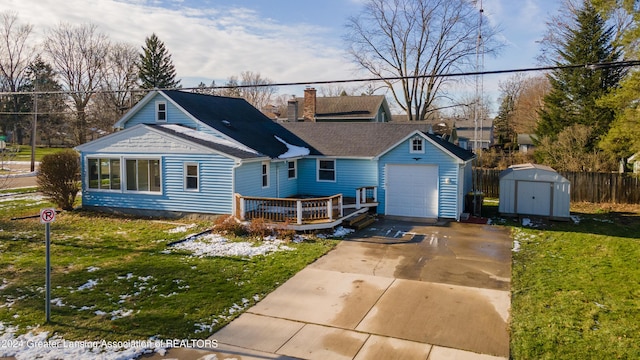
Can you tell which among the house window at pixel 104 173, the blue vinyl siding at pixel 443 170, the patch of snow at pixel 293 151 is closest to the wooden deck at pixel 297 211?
the patch of snow at pixel 293 151

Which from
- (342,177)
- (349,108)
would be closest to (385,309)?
(342,177)

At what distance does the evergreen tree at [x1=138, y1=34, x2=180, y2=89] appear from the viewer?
54.3 metres

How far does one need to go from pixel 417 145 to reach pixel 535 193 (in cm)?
529

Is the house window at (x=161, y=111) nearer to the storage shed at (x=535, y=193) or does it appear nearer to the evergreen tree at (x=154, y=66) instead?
the storage shed at (x=535, y=193)

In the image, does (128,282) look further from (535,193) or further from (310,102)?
(310,102)

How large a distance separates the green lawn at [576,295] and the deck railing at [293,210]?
6.03m

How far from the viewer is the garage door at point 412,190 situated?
58.3ft

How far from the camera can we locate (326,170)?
2019 centimetres

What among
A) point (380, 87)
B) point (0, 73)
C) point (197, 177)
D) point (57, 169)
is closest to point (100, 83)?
point (0, 73)

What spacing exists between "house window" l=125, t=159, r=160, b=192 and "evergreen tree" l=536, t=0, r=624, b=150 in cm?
2705

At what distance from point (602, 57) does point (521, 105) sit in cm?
2755

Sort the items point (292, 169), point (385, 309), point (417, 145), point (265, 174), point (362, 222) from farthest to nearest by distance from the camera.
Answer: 1. point (292, 169)
2. point (265, 174)
3. point (417, 145)
4. point (362, 222)
5. point (385, 309)

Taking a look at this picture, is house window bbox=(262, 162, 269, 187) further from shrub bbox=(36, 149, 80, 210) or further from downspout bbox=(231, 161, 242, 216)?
shrub bbox=(36, 149, 80, 210)

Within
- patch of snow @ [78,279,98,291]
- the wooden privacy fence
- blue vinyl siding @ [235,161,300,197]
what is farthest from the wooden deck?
the wooden privacy fence
